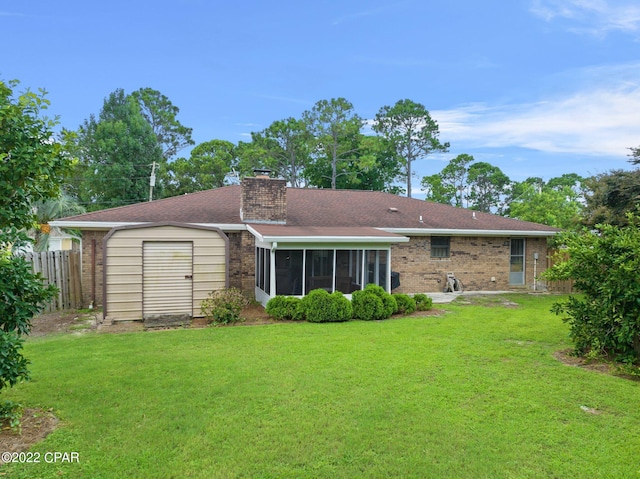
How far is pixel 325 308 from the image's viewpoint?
1020cm

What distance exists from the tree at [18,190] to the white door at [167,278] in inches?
217

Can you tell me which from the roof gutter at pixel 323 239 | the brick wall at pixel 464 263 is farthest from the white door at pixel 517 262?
the roof gutter at pixel 323 239

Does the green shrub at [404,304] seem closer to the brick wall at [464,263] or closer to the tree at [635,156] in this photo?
the brick wall at [464,263]

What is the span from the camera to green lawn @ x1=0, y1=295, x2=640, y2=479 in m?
3.60

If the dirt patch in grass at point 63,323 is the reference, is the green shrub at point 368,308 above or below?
above

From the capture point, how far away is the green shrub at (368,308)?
10.5m

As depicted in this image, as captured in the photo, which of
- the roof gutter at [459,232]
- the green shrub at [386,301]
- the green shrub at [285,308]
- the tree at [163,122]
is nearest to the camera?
the green shrub at [285,308]

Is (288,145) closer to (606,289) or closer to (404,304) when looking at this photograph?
(404,304)

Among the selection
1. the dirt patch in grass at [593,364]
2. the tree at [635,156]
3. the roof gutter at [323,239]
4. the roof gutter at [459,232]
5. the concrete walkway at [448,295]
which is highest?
the tree at [635,156]

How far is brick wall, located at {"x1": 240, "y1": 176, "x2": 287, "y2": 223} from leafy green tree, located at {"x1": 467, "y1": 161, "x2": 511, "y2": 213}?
35214 mm

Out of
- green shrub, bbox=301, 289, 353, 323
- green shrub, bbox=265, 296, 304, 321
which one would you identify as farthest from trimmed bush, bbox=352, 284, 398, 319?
green shrub, bbox=265, 296, 304, 321

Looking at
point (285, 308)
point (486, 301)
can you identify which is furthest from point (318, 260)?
point (486, 301)

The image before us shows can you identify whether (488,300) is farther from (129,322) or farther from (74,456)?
(74,456)

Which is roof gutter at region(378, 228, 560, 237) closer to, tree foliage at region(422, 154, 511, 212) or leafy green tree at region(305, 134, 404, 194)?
leafy green tree at region(305, 134, 404, 194)
